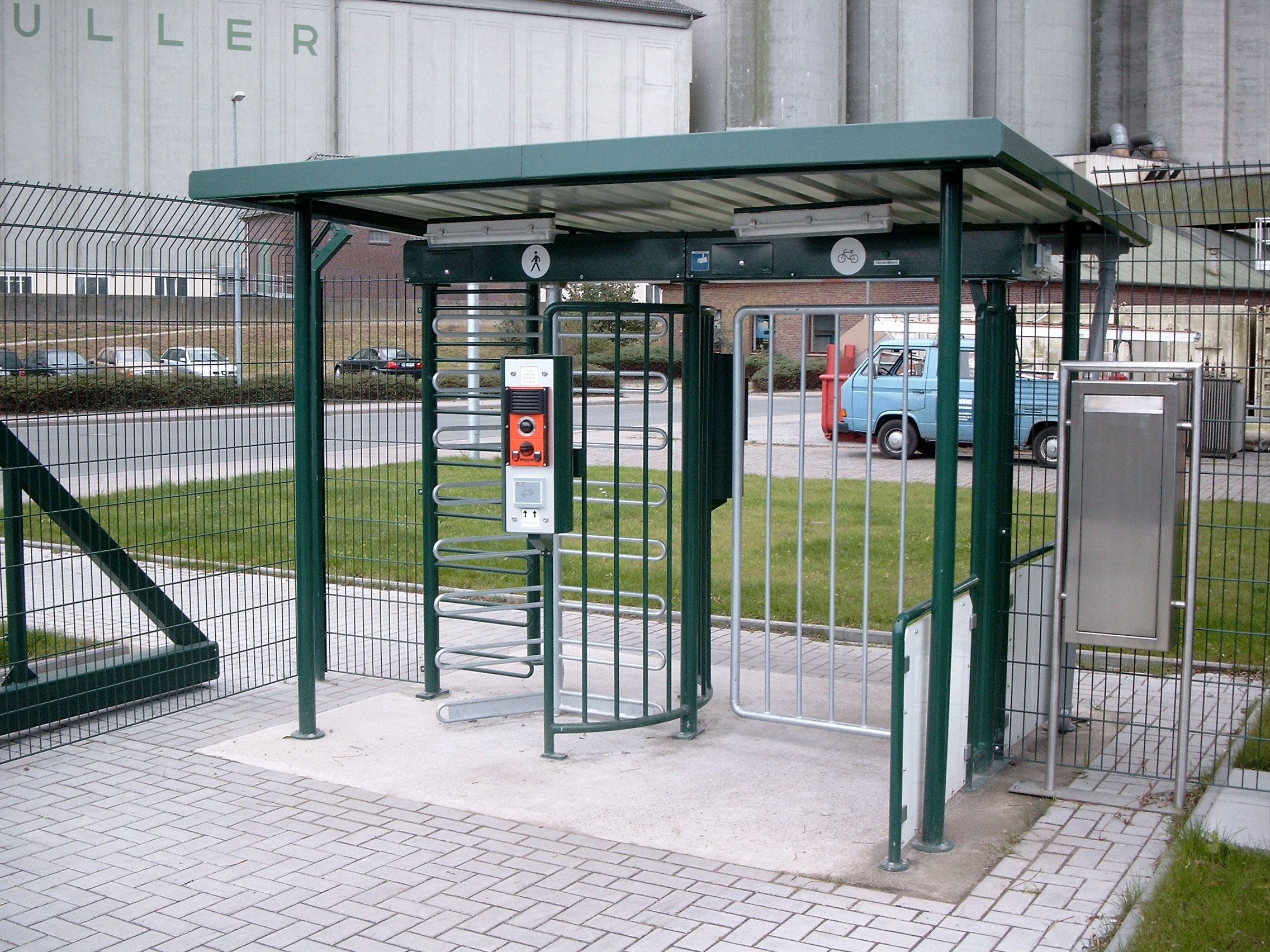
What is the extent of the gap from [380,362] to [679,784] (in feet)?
13.4

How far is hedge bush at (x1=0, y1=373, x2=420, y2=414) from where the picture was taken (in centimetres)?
603

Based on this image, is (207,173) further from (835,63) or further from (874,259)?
(835,63)

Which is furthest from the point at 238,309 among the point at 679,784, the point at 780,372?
the point at 780,372

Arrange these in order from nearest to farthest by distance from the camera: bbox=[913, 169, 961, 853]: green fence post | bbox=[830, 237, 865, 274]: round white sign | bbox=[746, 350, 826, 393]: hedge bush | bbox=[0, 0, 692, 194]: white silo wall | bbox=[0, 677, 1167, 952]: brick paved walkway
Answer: bbox=[0, 677, 1167, 952]: brick paved walkway, bbox=[913, 169, 961, 853]: green fence post, bbox=[830, 237, 865, 274]: round white sign, bbox=[746, 350, 826, 393]: hedge bush, bbox=[0, 0, 692, 194]: white silo wall

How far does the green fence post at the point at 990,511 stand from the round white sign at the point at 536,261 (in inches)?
92.1

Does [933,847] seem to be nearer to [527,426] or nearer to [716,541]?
[527,426]

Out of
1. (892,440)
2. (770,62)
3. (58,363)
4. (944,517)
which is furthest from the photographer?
(770,62)

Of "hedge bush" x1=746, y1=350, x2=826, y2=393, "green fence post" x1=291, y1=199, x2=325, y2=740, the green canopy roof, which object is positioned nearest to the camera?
the green canopy roof

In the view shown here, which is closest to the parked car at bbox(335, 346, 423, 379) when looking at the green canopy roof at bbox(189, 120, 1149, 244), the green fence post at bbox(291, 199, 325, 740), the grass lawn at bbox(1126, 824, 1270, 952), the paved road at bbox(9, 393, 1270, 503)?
the paved road at bbox(9, 393, 1270, 503)

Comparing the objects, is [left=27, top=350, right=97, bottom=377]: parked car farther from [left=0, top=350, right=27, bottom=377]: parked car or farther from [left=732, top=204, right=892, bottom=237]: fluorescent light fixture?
[left=732, top=204, right=892, bottom=237]: fluorescent light fixture

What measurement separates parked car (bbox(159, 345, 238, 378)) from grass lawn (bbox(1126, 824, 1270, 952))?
17.9 ft

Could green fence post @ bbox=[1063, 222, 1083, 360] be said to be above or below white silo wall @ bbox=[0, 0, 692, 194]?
below

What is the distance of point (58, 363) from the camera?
20.1 feet

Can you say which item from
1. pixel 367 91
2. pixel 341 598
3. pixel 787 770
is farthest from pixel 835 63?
pixel 787 770
